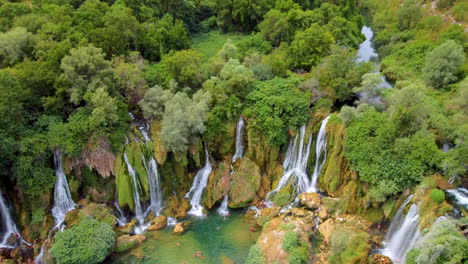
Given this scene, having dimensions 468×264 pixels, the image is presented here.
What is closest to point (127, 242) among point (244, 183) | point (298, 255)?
point (244, 183)

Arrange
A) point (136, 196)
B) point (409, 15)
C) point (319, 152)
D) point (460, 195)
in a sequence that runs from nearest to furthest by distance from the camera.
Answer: point (460, 195) < point (136, 196) < point (319, 152) < point (409, 15)

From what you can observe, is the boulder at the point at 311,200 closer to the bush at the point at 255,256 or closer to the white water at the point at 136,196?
the bush at the point at 255,256

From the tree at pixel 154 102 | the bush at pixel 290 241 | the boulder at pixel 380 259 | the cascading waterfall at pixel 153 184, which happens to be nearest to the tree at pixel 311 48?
the tree at pixel 154 102

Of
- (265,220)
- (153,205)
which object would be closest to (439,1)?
(265,220)

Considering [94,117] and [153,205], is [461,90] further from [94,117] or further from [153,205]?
[94,117]

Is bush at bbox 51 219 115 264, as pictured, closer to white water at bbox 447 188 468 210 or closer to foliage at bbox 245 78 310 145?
foliage at bbox 245 78 310 145

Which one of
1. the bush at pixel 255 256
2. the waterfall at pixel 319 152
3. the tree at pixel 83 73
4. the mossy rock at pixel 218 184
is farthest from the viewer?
the mossy rock at pixel 218 184

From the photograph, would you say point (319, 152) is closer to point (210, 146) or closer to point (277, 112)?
point (277, 112)
